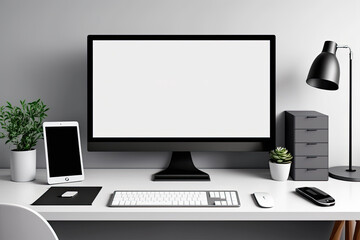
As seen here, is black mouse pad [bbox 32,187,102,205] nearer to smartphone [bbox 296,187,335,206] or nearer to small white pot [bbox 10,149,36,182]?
small white pot [bbox 10,149,36,182]

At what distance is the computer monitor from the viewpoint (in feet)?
5.93

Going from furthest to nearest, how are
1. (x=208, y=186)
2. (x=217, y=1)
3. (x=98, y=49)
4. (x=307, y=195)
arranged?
1. (x=217, y=1)
2. (x=98, y=49)
3. (x=208, y=186)
4. (x=307, y=195)

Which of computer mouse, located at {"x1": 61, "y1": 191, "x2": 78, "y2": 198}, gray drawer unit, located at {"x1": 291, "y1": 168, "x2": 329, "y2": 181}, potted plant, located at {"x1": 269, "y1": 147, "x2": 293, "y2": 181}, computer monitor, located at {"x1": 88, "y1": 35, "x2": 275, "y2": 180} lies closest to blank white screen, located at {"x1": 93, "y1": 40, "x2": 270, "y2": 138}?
computer monitor, located at {"x1": 88, "y1": 35, "x2": 275, "y2": 180}

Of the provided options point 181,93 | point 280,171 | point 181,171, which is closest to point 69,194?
point 181,171

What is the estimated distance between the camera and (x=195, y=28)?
198cm

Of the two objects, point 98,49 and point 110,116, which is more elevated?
point 98,49

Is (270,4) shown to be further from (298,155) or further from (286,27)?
(298,155)

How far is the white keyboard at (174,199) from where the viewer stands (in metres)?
1.43

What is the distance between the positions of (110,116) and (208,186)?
510mm

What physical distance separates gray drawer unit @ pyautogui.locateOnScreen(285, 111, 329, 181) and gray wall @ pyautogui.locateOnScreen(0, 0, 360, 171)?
263 millimetres

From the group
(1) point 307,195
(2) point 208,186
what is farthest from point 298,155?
(2) point 208,186

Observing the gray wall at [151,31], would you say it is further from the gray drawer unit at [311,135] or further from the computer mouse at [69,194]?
the computer mouse at [69,194]

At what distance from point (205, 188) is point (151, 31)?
78cm

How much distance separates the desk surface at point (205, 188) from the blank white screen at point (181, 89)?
0.63 feet
